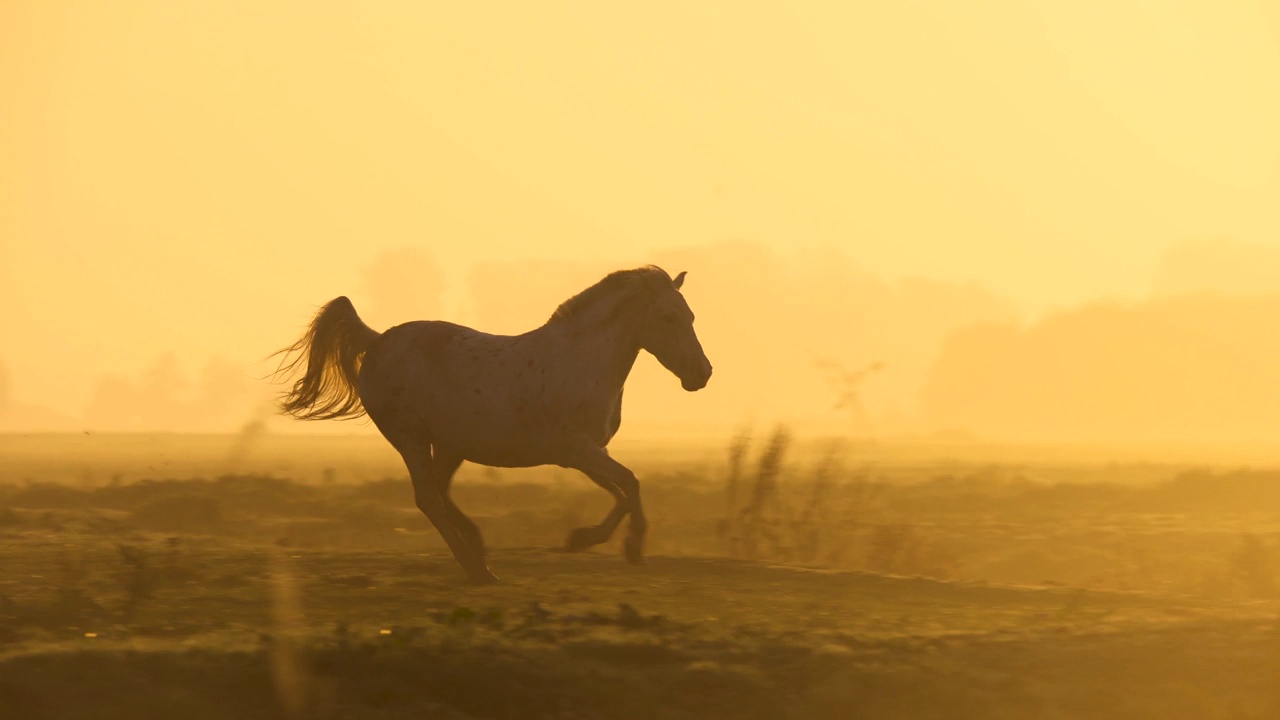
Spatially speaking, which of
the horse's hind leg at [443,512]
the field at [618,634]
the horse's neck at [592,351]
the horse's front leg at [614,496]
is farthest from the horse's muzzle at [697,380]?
the horse's hind leg at [443,512]

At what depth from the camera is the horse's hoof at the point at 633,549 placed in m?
11.4

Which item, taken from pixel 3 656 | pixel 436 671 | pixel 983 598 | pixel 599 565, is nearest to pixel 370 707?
pixel 436 671

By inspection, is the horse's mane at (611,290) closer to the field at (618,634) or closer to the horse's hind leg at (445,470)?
the horse's hind leg at (445,470)

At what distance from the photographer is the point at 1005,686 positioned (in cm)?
812

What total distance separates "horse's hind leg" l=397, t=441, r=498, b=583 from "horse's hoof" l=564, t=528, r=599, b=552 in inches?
26.1

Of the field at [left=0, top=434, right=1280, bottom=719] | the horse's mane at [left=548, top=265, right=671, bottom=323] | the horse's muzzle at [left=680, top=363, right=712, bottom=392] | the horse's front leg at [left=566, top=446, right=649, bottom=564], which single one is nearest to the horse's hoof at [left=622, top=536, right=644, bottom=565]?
the horse's front leg at [left=566, top=446, right=649, bottom=564]

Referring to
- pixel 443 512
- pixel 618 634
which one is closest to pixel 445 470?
pixel 443 512

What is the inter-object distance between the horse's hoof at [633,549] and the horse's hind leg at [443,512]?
1056mm

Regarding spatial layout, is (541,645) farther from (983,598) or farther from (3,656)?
(983,598)

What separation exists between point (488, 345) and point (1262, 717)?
6158 millimetres

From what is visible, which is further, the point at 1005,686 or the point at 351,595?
the point at 351,595

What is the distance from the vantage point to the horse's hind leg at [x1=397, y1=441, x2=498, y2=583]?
1116 centimetres

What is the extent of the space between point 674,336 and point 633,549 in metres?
1.64

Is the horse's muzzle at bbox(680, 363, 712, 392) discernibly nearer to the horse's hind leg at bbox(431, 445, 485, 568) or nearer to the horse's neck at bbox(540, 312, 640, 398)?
the horse's neck at bbox(540, 312, 640, 398)
